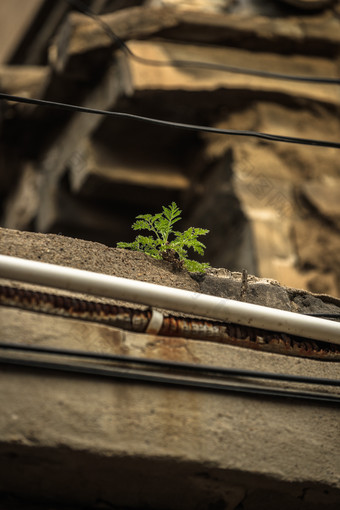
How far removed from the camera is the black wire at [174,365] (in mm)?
2002

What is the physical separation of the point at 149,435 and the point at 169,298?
420 mm

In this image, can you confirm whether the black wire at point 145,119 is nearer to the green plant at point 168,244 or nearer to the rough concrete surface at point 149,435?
the green plant at point 168,244

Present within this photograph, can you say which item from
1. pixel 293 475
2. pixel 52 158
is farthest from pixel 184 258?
pixel 52 158

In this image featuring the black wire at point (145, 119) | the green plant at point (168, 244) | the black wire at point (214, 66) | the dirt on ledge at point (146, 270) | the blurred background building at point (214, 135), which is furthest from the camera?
the blurred background building at point (214, 135)

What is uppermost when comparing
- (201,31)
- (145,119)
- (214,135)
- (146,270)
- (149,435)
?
(145,119)

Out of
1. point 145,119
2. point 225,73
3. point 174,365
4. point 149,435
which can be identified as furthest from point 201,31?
point 149,435

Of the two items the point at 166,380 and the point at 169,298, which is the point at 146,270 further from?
the point at 166,380

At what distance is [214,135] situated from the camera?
5.79 metres

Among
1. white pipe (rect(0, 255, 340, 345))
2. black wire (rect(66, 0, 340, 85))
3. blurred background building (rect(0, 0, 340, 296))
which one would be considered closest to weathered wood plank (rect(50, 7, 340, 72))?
blurred background building (rect(0, 0, 340, 296))

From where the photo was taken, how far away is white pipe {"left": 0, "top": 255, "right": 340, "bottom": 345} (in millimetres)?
2096

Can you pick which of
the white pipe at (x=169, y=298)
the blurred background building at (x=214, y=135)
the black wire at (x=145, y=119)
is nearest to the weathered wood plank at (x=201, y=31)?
the blurred background building at (x=214, y=135)

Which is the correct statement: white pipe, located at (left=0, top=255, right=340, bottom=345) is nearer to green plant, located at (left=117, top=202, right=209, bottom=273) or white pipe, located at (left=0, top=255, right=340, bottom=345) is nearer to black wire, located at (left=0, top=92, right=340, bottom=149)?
green plant, located at (left=117, top=202, right=209, bottom=273)

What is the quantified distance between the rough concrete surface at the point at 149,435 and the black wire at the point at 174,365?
4cm

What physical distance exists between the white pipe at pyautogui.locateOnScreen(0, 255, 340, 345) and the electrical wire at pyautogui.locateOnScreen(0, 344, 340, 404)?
0.66 ft
